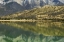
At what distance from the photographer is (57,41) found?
46.5m

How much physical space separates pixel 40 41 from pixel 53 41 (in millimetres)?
3120

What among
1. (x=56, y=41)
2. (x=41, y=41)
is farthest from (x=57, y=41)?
(x=41, y=41)

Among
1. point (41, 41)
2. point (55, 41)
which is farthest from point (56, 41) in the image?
point (41, 41)

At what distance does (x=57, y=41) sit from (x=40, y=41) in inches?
154

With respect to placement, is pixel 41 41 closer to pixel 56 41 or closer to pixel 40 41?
pixel 40 41

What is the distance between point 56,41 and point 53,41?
69 centimetres

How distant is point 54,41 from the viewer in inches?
1859

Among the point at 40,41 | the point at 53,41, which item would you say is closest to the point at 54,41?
the point at 53,41

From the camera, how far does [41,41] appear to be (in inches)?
1844

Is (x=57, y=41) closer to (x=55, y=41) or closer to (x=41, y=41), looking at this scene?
(x=55, y=41)

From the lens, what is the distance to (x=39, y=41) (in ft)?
151

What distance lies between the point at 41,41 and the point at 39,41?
846mm

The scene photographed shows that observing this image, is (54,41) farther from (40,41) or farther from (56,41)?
(40,41)

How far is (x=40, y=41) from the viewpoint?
4634 cm
